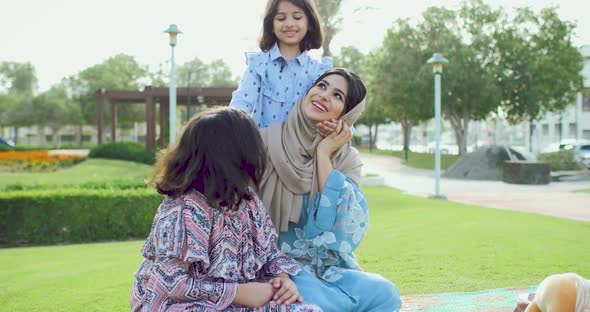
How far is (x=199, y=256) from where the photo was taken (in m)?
2.35

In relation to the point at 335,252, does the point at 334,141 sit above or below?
above

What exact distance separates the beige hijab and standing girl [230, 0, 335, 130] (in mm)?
276

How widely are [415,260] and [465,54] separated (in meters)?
25.6

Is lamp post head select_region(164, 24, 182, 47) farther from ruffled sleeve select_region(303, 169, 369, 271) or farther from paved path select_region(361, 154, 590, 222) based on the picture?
ruffled sleeve select_region(303, 169, 369, 271)

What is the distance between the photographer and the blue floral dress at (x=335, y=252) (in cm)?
268

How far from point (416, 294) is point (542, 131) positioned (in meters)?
54.2

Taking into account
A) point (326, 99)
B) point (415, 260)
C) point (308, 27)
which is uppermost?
point (308, 27)

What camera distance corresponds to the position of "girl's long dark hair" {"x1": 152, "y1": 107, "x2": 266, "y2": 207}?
95.6 inches

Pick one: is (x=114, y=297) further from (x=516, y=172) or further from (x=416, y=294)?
(x=516, y=172)

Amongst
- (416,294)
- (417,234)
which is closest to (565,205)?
(417,234)

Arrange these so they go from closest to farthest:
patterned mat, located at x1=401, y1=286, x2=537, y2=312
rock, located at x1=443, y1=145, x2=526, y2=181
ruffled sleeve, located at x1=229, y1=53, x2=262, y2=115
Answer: ruffled sleeve, located at x1=229, y1=53, x2=262, y2=115 < patterned mat, located at x1=401, y1=286, x2=537, y2=312 < rock, located at x1=443, y1=145, x2=526, y2=181

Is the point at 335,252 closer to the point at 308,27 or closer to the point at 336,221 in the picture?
the point at 336,221

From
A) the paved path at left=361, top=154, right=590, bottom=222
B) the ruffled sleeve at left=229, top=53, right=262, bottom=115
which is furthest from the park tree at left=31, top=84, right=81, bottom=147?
the ruffled sleeve at left=229, top=53, right=262, bottom=115

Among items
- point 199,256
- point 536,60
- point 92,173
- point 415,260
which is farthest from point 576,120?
point 199,256
